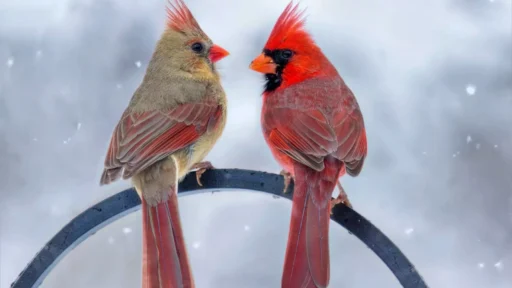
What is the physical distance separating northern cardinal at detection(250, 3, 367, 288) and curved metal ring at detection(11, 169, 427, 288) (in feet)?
0.20

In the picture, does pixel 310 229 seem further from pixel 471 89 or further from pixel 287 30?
pixel 471 89

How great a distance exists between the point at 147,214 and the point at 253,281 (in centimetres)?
182

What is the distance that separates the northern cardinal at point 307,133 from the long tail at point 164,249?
0.20m

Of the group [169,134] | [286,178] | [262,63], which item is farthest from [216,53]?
[286,178]

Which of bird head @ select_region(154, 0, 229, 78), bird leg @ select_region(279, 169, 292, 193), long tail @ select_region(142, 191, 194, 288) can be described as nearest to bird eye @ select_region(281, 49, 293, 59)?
bird head @ select_region(154, 0, 229, 78)

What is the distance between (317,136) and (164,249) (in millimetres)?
528

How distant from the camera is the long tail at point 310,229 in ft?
5.27

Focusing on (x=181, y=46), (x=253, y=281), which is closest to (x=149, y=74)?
(x=181, y=46)

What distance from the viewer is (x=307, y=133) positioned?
2045 mm

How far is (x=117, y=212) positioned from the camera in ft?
6.03

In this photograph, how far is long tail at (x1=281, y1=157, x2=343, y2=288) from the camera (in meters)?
1.61

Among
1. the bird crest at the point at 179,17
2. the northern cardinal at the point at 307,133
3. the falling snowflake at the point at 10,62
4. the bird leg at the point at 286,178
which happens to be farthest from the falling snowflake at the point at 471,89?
the falling snowflake at the point at 10,62

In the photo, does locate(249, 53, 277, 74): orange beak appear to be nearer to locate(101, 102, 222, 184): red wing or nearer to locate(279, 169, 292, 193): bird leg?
locate(101, 102, 222, 184): red wing

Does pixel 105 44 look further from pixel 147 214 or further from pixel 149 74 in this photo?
pixel 147 214
